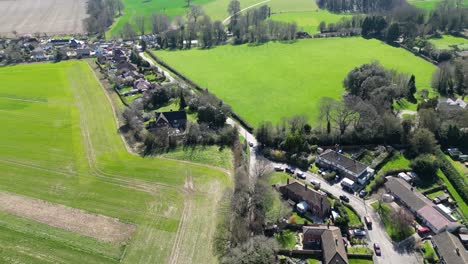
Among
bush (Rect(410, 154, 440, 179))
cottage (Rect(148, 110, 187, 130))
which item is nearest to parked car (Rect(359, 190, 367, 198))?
bush (Rect(410, 154, 440, 179))

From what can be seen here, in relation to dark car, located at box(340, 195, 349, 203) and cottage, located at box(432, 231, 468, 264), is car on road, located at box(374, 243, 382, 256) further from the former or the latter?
Result: dark car, located at box(340, 195, 349, 203)

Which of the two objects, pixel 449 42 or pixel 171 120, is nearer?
pixel 171 120

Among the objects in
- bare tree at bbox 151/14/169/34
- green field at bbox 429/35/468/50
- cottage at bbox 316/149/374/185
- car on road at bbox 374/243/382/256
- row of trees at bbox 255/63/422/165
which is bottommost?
car on road at bbox 374/243/382/256

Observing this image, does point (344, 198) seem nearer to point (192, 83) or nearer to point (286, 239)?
point (286, 239)

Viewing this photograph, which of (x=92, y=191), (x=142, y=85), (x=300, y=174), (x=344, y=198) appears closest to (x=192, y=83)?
(x=142, y=85)

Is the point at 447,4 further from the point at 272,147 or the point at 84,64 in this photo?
the point at 84,64

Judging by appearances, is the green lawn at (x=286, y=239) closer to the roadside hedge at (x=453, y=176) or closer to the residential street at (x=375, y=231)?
the residential street at (x=375, y=231)
